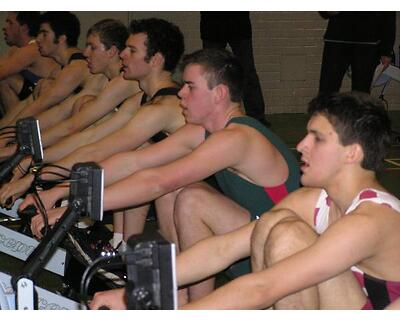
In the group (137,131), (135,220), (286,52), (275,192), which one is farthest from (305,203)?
(286,52)

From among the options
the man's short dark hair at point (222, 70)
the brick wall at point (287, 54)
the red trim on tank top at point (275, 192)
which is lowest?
the brick wall at point (287, 54)

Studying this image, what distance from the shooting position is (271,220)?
276 cm

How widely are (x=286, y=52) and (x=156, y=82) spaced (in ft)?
19.9

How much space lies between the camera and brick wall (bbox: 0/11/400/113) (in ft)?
33.7

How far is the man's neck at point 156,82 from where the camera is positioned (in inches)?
179

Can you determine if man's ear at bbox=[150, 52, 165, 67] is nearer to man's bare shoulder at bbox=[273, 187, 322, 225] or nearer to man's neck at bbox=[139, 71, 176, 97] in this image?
man's neck at bbox=[139, 71, 176, 97]

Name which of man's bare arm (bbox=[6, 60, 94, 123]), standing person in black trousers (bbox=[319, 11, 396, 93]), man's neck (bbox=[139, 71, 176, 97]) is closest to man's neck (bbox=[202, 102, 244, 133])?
man's neck (bbox=[139, 71, 176, 97])

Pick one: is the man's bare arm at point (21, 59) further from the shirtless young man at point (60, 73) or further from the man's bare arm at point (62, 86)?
the man's bare arm at point (62, 86)

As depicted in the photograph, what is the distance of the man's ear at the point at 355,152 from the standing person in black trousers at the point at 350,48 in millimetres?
3621

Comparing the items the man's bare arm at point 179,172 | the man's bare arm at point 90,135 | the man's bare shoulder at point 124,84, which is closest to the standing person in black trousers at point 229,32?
the man's bare shoulder at point 124,84

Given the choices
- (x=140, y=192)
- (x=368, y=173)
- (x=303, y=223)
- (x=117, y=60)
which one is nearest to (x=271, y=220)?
(x=303, y=223)

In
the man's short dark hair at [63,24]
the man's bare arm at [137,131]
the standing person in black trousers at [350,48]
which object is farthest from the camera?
the standing person in black trousers at [350,48]
